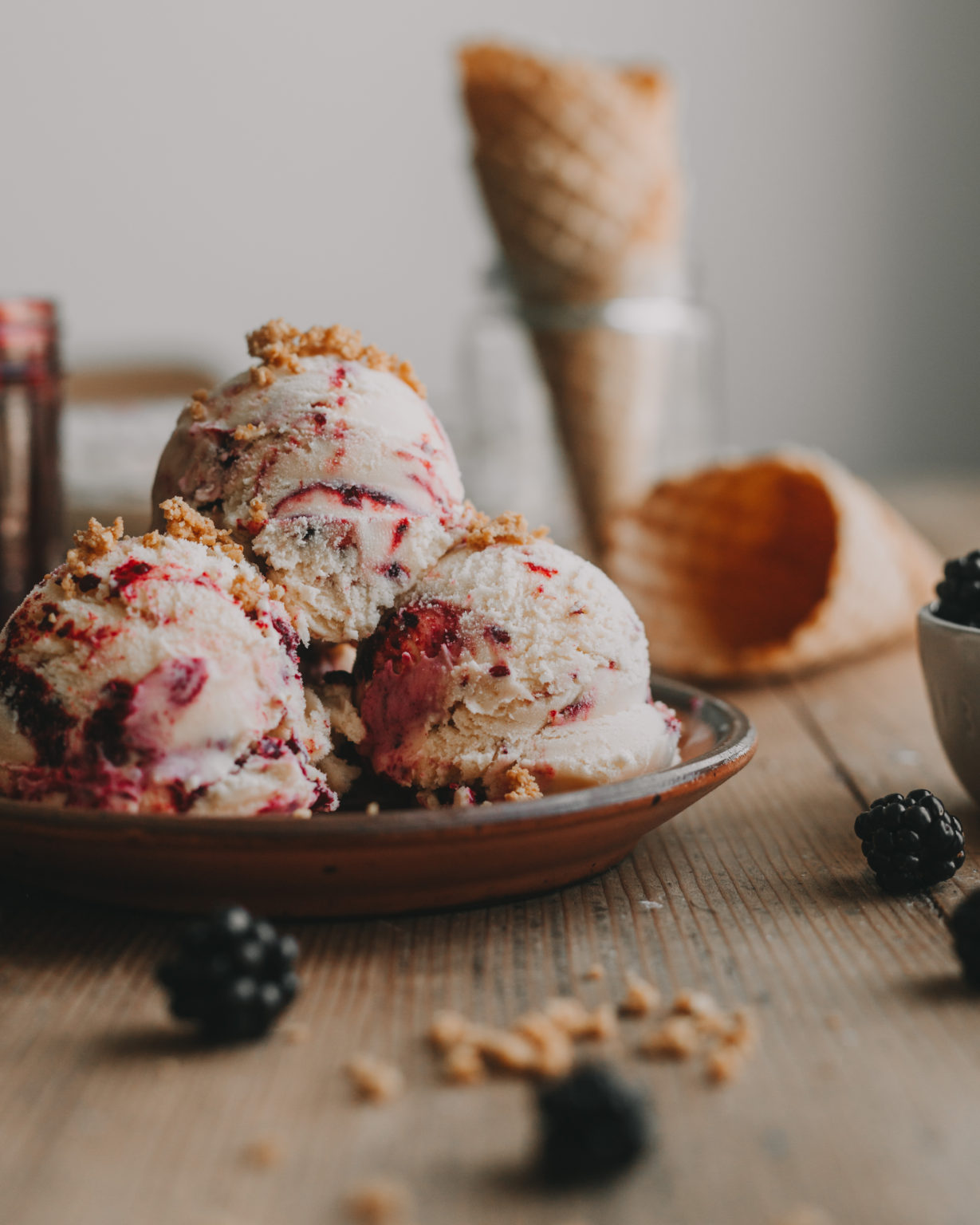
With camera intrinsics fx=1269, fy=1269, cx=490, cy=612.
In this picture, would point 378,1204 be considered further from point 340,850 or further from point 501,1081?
point 340,850

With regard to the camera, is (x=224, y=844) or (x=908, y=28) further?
(x=908, y=28)

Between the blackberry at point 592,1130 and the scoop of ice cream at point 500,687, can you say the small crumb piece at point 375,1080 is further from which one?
the scoop of ice cream at point 500,687

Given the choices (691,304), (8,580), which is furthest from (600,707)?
(691,304)

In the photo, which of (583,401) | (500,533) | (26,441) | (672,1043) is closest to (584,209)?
(583,401)

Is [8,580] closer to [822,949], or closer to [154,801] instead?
[154,801]

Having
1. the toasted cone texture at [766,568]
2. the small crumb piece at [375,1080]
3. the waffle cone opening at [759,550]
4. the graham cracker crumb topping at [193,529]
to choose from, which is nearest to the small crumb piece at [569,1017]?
the small crumb piece at [375,1080]

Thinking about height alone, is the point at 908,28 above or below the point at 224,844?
above
